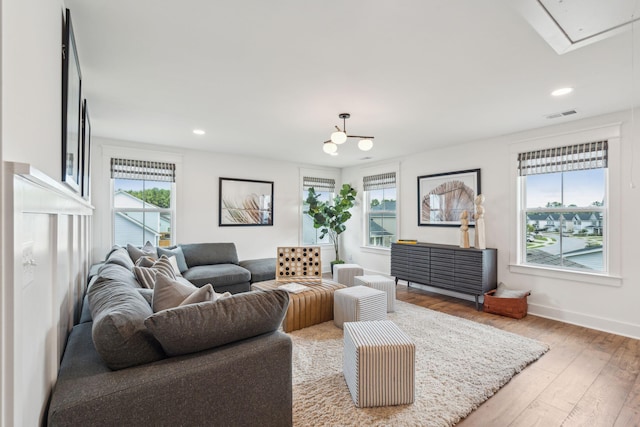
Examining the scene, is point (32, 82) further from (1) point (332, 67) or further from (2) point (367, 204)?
(2) point (367, 204)

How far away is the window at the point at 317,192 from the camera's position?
6430 millimetres

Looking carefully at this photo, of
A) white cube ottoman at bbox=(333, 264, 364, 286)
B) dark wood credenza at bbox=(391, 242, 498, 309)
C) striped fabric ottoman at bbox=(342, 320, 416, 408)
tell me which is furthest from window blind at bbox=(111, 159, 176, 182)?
striped fabric ottoman at bbox=(342, 320, 416, 408)

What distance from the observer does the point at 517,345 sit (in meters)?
2.87

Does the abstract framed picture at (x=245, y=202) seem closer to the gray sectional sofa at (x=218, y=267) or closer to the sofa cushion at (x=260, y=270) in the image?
the gray sectional sofa at (x=218, y=267)

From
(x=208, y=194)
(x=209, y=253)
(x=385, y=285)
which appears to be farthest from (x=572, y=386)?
(x=208, y=194)

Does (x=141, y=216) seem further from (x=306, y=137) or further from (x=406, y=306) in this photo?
(x=406, y=306)

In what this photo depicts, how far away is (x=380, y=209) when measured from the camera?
613 cm

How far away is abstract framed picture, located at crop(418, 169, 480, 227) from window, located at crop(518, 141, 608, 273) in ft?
2.14

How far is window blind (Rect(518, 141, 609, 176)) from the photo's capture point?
3.38 meters

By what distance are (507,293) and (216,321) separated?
3.93 m

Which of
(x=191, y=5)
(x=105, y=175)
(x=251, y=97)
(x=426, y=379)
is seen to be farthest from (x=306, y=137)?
(x=426, y=379)

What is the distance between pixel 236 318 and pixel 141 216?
4.14 meters

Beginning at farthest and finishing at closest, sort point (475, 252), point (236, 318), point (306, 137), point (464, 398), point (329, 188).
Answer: point (329, 188) < point (306, 137) < point (475, 252) < point (464, 398) < point (236, 318)

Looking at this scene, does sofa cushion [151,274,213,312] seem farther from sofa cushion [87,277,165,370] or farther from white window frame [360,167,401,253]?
white window frame [360,167,401,253]
